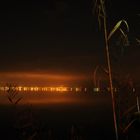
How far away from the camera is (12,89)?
7.60 metres

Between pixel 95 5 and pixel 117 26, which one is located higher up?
pixel 95 5

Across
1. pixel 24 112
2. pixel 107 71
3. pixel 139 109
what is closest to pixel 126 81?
pixel 107 71

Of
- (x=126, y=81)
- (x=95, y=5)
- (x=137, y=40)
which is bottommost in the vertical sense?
(x=126, y=81)

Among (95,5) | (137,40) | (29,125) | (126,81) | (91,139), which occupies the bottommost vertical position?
(91,139)

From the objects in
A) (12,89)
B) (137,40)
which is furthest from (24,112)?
(137,40)

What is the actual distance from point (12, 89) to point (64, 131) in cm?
6299

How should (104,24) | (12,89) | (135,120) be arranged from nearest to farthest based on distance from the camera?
(135,120) → (104,24) → (12,89)

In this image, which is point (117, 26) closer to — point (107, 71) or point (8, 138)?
point (107, 71)

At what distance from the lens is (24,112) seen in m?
9.04

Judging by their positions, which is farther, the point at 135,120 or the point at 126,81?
the point at 126,81

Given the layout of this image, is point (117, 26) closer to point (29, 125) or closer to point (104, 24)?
point (104, 24)

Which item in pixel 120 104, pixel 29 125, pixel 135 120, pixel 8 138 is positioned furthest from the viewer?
pixel 8 138

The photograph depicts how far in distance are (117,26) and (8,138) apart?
183 feet

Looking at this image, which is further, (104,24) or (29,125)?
(29,125)
